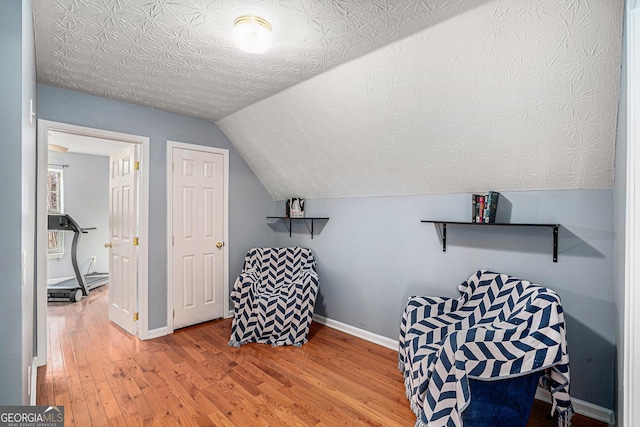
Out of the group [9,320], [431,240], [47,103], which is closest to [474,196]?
[431,240]

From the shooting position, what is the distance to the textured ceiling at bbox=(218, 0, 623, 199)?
151 cm

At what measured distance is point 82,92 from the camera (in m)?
2.75

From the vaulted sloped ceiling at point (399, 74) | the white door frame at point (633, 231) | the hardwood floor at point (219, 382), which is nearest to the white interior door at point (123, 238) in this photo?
the hardwood floor at point (219, 382)

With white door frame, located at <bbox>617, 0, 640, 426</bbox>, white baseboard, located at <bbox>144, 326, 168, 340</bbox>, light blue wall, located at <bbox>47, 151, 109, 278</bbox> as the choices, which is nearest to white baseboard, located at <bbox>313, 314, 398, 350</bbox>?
white baseboard, located at <bbox>144, 326, 168, 340</bbox>

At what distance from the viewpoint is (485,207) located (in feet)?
7.47

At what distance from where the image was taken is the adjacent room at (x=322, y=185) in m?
1.52

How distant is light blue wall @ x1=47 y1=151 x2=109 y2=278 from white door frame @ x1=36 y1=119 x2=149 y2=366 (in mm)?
3439

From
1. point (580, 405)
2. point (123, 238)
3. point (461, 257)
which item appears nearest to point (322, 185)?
point (461, 257)

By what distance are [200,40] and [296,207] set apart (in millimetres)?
2288

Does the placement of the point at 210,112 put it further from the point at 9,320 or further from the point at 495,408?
the point at 495,408

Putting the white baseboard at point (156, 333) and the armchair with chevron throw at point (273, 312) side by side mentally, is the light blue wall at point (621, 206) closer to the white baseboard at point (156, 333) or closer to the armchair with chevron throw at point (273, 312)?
the armchair with chevron throw at point (273, 312)

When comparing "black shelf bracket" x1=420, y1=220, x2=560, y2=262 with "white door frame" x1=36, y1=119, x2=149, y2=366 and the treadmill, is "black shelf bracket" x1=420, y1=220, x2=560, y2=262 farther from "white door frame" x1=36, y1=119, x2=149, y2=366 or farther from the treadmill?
the treadmill

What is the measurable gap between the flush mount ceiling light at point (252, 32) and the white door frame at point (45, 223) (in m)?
1.94

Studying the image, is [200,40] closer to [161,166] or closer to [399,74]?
[399,74]
